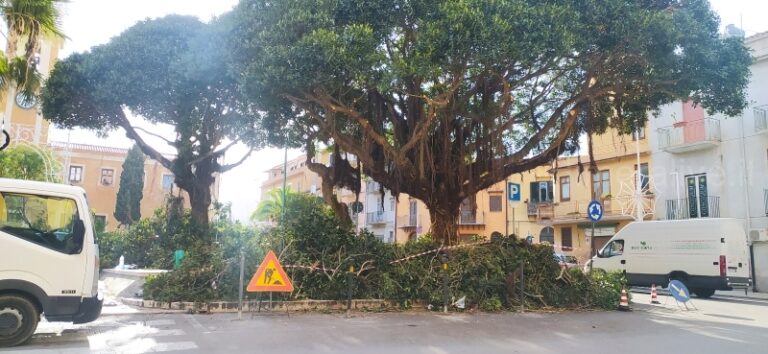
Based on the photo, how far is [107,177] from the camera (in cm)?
4581

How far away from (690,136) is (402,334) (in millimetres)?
23459

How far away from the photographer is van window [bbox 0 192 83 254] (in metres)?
8.03

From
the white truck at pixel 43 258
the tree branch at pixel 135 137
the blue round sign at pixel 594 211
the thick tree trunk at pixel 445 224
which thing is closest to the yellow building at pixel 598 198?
the blue round sign at pixel 594 211

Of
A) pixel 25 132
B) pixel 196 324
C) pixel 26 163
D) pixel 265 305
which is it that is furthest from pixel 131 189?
pixel 196 324

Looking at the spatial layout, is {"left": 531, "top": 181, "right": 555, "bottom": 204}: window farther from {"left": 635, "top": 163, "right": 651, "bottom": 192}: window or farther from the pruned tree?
the pruned tree

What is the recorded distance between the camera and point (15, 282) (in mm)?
7902

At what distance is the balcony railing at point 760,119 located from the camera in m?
24.6

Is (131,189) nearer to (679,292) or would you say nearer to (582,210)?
(582,210)

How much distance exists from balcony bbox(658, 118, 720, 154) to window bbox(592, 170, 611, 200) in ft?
15.3

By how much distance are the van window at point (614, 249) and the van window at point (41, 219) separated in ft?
65.9

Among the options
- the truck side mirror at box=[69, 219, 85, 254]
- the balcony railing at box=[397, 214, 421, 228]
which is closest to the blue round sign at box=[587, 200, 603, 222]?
the truck side mirror at box=[69, 219, 85, 254]

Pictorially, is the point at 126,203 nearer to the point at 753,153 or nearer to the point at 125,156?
the point at 125,156

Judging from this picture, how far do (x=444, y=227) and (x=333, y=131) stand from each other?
4.40 meters

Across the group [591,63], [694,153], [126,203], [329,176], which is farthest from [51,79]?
[694,153]
